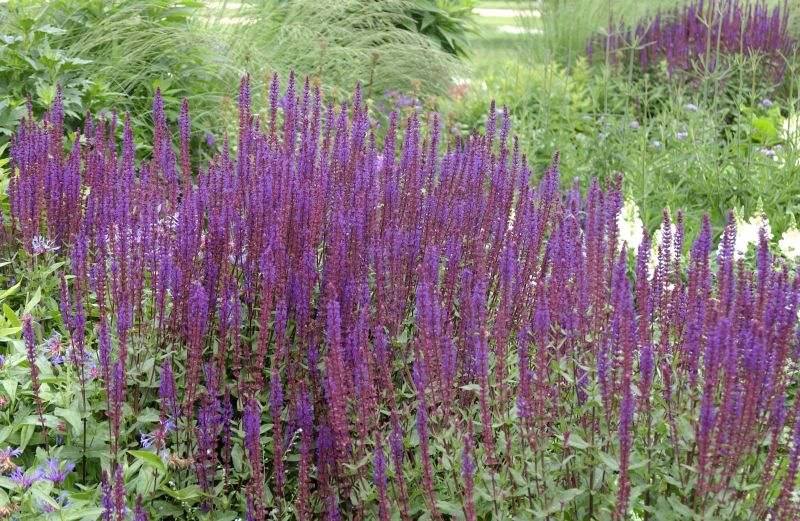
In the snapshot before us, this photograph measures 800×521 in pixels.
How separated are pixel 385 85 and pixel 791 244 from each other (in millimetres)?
4539

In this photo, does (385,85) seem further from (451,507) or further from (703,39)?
(451,507)

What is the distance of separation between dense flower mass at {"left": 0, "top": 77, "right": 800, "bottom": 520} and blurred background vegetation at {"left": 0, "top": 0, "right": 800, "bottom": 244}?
1701 mm

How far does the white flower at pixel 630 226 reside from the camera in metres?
5.16

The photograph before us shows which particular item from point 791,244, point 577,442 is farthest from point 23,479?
point 791,244

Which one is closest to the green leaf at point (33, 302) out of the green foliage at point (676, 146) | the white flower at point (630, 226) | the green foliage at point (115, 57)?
the green foliage at point (115, 57)

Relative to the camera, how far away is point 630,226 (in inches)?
206

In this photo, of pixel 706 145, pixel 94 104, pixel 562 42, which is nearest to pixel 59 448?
pixel 94 104

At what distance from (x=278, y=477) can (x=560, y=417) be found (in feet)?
2.71

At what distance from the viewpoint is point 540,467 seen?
2.57m

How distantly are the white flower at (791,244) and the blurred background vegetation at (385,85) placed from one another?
0.26m

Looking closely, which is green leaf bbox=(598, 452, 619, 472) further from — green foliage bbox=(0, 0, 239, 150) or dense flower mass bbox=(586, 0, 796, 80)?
dense flower mass bbox=(586, 0, 796, 80)

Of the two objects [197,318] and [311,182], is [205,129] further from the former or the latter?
[197,318]

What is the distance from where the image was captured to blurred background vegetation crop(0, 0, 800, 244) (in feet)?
19.4

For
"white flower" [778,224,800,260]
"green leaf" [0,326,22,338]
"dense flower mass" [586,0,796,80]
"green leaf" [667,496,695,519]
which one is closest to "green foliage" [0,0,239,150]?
"green leaf" [0,326,22,338]
